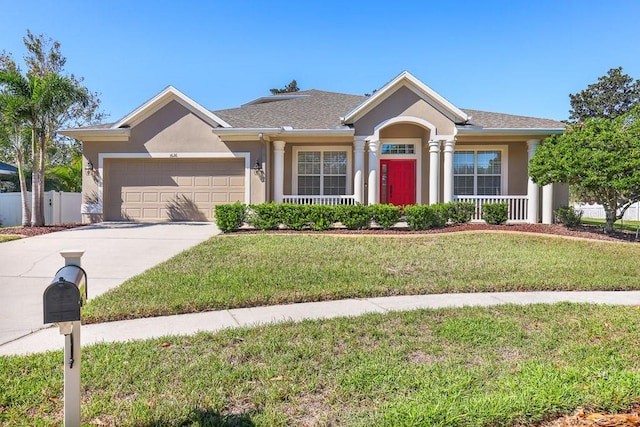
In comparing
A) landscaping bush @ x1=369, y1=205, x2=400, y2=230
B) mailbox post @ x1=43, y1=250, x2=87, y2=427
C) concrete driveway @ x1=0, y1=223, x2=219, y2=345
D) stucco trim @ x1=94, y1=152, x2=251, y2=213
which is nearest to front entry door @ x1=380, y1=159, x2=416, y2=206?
landscaping bush @ x1=369, y1=205, x2=400, y2=230

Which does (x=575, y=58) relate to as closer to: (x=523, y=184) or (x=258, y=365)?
(x=523, y=184)

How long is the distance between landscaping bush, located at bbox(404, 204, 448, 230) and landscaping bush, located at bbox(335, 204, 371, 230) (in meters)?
1.28

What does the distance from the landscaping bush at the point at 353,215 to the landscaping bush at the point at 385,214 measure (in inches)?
7.7

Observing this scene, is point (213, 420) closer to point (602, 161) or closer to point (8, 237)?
point (602, 161)

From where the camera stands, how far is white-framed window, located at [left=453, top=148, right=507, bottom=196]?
50.8ft

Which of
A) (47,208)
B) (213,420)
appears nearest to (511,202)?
(213,420)

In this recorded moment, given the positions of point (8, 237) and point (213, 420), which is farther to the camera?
point (8, 237)

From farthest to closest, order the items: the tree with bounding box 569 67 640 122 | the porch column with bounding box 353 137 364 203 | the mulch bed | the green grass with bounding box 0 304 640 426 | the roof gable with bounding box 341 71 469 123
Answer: the tree with bounding box 569 67 640 122
the porch column with bounding box 353 137 364 203
the roof gable with bounding box 341 71 469 123
the mulch bed
the green grass with bounding box 0 304 640 426

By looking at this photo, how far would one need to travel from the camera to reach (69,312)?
205 centimetres

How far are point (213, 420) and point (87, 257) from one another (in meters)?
7.62

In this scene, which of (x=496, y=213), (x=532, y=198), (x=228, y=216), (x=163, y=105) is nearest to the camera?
(x=228, y=216)

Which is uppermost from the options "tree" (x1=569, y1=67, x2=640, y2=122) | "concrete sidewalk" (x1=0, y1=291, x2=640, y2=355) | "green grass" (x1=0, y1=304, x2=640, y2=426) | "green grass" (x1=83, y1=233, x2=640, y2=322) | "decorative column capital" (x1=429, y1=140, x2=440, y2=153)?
"tree" (x1=569, y1=67, x2=640, y2=122)

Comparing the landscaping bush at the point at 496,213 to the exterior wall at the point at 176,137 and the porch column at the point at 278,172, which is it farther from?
→ the exterior wall at the point at 176,137

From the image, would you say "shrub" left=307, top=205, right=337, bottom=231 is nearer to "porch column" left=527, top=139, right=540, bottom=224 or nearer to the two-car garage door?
the two-car garage door
